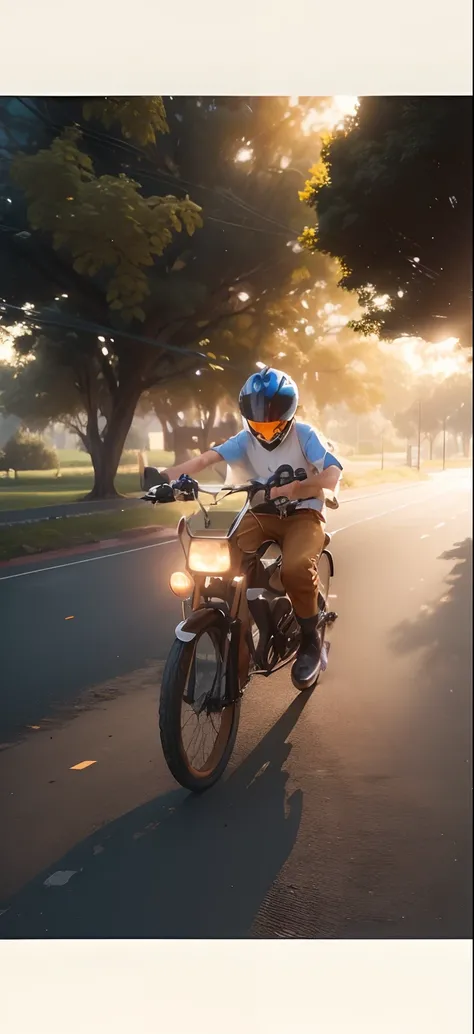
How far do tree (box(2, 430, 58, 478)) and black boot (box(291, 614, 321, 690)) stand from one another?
147 centimetres

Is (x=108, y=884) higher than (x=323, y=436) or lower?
lower

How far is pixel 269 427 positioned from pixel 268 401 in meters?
0.13

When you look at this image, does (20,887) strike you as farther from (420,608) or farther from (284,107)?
(420,608)

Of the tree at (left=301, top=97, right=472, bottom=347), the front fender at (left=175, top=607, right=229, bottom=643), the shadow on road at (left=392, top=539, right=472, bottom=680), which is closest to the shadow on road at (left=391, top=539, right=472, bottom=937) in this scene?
the shadow on road at (left=392, top=539, right=472, bottom=680)

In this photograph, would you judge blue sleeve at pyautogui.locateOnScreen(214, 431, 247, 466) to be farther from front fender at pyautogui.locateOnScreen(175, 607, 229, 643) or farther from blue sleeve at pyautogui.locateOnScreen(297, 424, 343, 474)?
front fender at pyautogui.locateOnScreen(175, 607, 229, 643)

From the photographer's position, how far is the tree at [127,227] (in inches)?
160

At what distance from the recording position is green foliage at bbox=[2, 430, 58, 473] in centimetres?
384

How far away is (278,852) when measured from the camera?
323cm

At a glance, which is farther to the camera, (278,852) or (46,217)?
(46,217)

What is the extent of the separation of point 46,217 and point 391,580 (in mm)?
6933

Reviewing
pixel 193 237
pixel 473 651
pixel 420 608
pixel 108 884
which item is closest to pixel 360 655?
pixel 473 651

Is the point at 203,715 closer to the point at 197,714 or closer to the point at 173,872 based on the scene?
A: the point at 197,714

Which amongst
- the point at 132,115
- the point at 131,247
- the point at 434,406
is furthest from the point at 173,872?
the point at 434,406

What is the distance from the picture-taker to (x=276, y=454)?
13.4 ft
